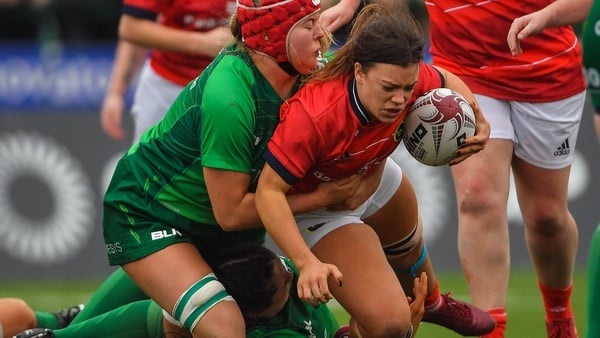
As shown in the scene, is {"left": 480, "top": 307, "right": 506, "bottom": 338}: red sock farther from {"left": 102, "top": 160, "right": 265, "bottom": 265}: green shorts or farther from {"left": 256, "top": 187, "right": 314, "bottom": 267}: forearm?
{"left": 256, "top": 187, "right": 314, "bottom": 267}: forearm

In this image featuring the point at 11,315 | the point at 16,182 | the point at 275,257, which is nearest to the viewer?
the point at 275,257

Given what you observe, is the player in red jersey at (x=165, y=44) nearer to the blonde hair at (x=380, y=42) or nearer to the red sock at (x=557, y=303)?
the blonde hair at (x=380, y=42)

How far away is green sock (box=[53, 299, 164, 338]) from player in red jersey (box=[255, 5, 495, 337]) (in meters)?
0.84

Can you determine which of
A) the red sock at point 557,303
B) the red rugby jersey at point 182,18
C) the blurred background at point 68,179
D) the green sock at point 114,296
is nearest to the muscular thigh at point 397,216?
the red sock at point 557,303

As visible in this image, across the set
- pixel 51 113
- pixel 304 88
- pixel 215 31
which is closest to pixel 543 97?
pixel 304 88

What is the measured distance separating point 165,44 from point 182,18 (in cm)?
35

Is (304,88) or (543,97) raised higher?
(304,88)

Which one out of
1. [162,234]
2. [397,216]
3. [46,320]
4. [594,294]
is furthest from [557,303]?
[46,320]

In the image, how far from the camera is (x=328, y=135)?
530 cm

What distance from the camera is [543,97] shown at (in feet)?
21.3

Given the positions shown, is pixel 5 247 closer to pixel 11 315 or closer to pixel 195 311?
pixel 11 315

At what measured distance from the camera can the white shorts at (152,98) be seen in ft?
26.9

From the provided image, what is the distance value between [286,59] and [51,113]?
6367 mm

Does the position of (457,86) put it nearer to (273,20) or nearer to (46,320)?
(273,20)
